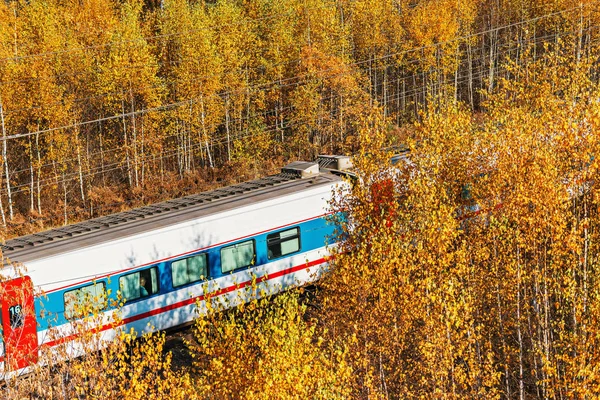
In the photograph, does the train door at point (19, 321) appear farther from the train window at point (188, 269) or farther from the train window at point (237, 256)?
the train window at point (237, 256)

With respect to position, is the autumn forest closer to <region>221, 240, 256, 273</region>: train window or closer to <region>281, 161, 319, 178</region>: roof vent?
<region>221, 240, 256, 273</region>: train window

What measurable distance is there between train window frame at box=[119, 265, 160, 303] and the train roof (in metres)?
1.04

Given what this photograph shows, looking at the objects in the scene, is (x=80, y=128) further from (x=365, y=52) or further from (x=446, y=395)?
(x=446, y=395)

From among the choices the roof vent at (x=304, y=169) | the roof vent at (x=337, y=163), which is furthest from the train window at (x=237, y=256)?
the roof vent at (x=337, y=163)

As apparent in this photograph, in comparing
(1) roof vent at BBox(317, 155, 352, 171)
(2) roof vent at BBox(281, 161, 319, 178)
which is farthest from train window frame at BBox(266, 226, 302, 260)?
(1) roof vent at BBox(317, 155, 352, 171)

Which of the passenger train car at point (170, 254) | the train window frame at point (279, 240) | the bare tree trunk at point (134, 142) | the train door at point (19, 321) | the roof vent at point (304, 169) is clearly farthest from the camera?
the bare tree trunk at point (134, 142)

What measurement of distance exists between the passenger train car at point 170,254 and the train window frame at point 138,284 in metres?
0.03

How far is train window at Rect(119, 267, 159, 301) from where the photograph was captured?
19.0 meters

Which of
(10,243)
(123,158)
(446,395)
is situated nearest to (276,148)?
(123,158)

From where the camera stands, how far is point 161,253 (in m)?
19.5

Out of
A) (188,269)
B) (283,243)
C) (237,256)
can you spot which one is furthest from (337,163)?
(188,269)

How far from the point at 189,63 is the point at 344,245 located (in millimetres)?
24208

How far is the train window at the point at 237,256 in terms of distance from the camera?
20.7 m

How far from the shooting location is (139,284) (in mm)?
19312
